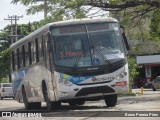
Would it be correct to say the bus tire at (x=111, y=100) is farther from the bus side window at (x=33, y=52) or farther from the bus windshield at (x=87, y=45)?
the bus side window at (x=33, y=52)

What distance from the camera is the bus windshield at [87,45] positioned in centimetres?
1697

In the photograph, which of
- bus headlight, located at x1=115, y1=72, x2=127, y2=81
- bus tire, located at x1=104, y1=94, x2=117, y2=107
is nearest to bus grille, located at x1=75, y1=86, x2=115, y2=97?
bus headlight, located at x1=115, y1=72, x2=127, y2=81

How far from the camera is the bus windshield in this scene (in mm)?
16969

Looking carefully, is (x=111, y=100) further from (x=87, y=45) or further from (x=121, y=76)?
(x=87, y=45)

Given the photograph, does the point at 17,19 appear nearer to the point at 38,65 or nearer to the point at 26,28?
the point at 26,28

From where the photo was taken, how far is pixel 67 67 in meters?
16.9

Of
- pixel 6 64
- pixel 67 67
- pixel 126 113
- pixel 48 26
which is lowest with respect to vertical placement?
pixel 6 64

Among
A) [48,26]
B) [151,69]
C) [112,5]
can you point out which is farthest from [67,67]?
[151,69]

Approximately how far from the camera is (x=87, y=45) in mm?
17125

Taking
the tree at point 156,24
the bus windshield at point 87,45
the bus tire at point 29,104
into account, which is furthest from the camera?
the tree at point 156,24

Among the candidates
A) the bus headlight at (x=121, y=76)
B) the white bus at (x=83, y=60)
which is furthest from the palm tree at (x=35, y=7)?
the bus headlight at (x=121, y=76)

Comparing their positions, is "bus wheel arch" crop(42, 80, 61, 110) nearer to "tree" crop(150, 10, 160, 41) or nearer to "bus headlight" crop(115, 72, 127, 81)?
"bus headlight" crop(115, 72, 127, 81)

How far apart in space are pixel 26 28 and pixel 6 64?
11.7m

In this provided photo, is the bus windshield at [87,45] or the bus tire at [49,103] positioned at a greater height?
the bus windshield at [87,45]
